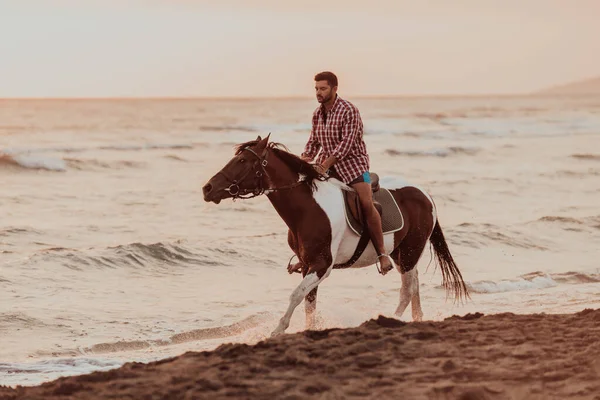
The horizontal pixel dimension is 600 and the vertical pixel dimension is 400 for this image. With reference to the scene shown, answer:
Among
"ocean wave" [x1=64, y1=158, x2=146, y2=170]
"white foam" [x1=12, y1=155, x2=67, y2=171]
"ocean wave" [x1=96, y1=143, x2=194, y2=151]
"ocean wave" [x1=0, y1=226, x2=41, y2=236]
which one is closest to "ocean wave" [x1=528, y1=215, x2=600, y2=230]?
"ocean wave" [x1=0, y1=226, x2=41, y2=236]

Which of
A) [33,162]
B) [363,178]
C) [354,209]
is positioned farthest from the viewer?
[33,162]

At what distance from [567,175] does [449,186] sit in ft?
17.7

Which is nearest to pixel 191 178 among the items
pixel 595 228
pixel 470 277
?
pixel 595 228

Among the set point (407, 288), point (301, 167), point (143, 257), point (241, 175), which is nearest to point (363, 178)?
point (301, 167)

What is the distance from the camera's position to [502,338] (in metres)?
7.18

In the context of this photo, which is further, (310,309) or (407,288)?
(407,288)

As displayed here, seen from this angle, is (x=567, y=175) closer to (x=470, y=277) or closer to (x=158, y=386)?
(x=470, y=277)

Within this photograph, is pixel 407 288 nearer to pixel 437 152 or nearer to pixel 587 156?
pixel 587 156

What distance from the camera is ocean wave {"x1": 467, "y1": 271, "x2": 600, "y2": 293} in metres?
13.7

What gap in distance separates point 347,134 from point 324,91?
0.46 m

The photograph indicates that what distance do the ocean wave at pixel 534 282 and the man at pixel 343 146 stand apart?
461 centimetres

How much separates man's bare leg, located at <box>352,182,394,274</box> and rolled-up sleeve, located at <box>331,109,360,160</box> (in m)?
0.39

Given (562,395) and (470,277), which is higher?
(562,395)

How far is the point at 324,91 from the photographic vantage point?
9.09 m
